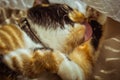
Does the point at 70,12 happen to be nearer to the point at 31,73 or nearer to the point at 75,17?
the point at 75,17

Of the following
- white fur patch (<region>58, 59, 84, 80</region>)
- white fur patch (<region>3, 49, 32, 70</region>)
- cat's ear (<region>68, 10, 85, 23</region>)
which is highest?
cat's ear (<region>68, 10, 85, 23</region>)

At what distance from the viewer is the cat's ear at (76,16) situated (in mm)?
682

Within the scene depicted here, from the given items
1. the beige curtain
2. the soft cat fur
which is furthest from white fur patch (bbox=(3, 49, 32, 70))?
the beige curtain

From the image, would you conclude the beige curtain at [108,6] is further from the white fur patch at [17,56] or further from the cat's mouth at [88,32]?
the white fur patch at [17,56]

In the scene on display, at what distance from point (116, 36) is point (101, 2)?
0.46ft

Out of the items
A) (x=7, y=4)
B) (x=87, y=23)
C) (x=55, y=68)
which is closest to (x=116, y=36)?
(x=87, y=23)

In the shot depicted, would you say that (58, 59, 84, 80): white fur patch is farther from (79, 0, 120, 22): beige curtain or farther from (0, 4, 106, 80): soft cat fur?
(79, 0, 120, 22): beige curtain

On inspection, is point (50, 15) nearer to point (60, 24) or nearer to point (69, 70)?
point (60, 24)

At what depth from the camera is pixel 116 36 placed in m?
0.69

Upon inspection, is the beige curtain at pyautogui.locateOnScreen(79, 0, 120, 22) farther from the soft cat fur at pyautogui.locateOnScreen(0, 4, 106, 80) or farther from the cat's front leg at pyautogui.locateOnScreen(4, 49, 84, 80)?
the cat's front leg at pyautogui.locateOnScreen(4, 49, 84, 80)

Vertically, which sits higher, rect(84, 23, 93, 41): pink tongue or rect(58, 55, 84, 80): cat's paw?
rect(84, 23, 93, 41): pink tongue

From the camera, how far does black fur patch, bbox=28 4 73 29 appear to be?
25.9 inches

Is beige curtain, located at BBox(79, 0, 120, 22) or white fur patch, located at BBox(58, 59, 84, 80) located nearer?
white fur patch, located at BBox(58, 59, 84, 80)

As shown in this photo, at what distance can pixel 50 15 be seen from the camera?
2.21 ft
